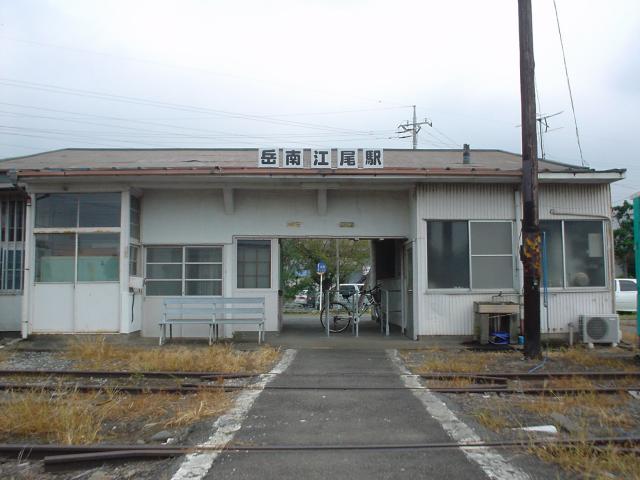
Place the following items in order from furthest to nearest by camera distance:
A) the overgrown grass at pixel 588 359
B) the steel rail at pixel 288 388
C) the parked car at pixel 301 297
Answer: the parked car at pixel 301 297 < the overgrown grass at pixel 588 359 < the steel rail at pixel 288 388

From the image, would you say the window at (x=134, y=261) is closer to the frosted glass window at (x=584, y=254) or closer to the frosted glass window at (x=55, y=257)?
the frosted glass window at (x=55, y=257)

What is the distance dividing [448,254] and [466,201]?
1.31m

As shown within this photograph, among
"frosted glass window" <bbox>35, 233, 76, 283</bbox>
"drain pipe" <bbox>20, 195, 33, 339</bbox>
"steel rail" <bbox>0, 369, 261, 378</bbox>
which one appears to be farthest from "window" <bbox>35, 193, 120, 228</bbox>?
"steel rail" <bbox>0, 369, 261, 378</bbox>

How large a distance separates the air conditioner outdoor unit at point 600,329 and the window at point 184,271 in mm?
8438

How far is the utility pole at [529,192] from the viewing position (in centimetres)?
1038

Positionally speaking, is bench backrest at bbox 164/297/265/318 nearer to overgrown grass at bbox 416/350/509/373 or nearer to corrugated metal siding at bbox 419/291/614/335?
corrugated metal siding at bbox 419/291/614/335

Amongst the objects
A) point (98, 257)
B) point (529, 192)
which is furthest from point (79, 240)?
point (529, 192)

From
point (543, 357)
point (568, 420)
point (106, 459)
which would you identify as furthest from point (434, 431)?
point (543, 357)

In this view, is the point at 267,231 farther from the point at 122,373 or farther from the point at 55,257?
the point at 122,373

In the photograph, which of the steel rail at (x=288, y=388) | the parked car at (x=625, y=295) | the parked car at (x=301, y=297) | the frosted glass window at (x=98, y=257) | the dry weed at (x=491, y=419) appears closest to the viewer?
the dry weed at (x=491, y=419)

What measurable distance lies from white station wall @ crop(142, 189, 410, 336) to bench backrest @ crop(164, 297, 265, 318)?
57 centimetres

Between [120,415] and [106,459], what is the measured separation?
1.69 metres

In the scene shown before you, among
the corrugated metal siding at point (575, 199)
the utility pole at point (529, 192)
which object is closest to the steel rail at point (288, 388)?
the utility pole at point (529, 192)

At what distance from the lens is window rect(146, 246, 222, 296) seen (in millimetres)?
13555
